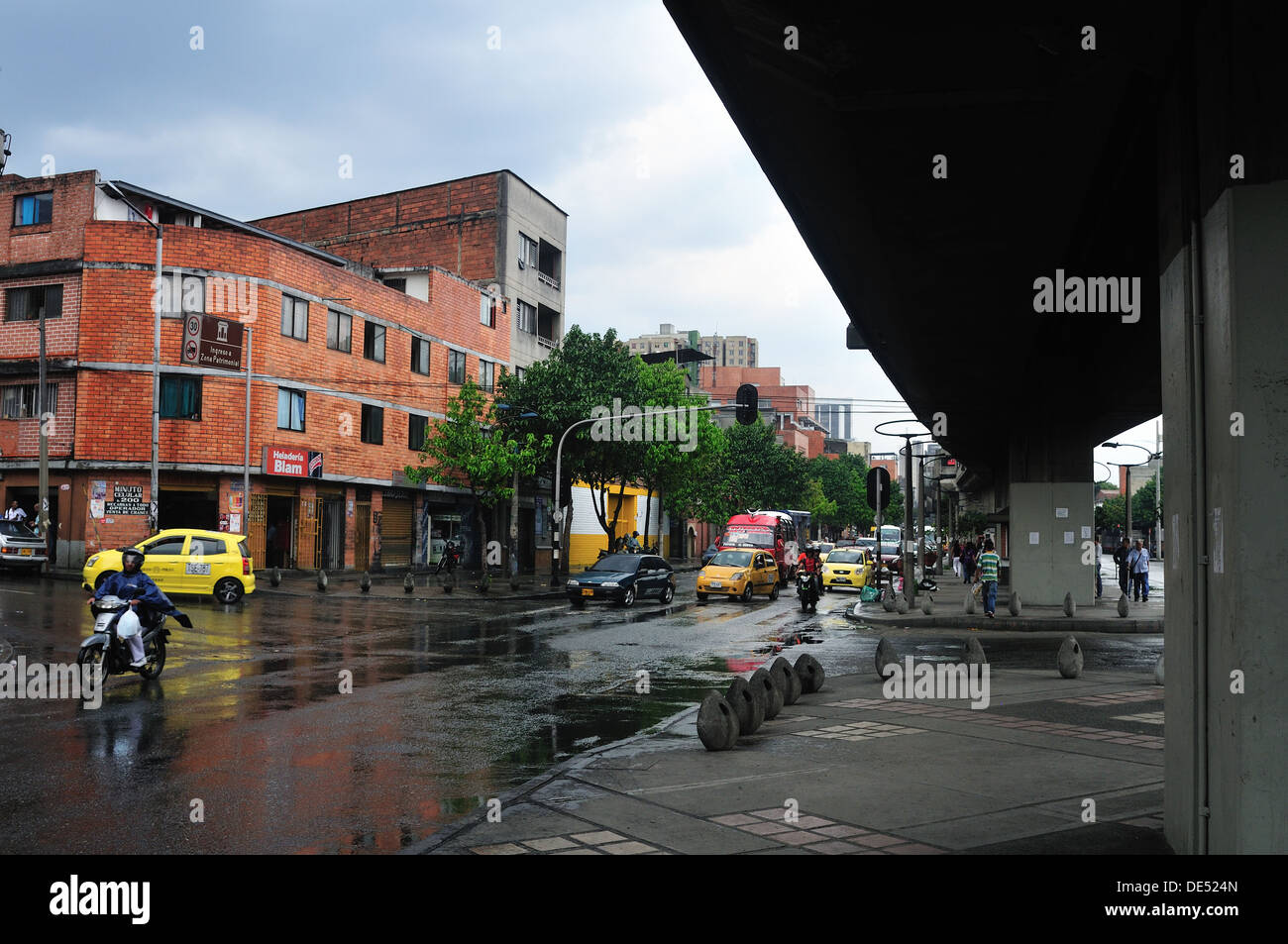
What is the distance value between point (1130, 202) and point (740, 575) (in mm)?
21800

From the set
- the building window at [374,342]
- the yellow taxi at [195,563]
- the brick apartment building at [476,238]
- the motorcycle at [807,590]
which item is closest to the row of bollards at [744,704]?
the motorcycle at [807,590]

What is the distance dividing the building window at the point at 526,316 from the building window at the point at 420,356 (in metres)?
8.07

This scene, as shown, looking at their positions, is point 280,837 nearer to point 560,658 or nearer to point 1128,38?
point 1128,38

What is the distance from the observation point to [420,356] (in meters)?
43.8

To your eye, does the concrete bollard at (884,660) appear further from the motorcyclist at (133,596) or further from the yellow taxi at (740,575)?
the yellow taxi at (740,575)

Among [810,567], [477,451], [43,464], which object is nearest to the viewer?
[810,567]

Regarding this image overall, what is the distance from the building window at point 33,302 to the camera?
33125 mm

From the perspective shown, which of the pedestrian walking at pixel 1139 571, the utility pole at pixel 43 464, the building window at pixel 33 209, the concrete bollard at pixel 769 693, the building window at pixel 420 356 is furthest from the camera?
the building window at pixel 420 356

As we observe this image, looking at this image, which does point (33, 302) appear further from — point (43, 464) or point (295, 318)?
point (295, 318)

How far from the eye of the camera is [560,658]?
15422 mm

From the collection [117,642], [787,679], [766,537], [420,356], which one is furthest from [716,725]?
[766,537]

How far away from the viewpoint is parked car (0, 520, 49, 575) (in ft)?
94.1
